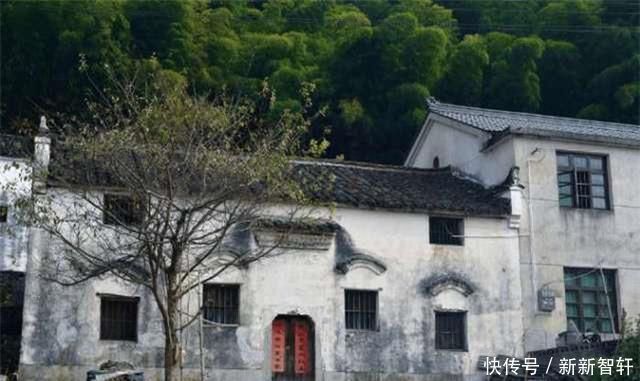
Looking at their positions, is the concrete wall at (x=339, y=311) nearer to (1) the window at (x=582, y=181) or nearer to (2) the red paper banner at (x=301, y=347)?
(2) the red paper banner at (x=301, y=347)

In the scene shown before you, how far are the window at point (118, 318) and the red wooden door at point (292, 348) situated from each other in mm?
3026

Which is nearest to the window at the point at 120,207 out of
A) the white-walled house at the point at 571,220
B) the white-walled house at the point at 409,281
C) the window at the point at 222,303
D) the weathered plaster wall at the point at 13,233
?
the white-walled house at the point at 409,281

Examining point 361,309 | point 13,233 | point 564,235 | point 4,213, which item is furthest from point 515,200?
point 4,213

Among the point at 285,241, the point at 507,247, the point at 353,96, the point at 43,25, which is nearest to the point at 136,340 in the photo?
the point at 285,241

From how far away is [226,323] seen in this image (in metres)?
20.0

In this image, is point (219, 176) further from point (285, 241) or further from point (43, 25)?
point (43, 25)

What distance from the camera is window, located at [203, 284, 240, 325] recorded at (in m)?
19.9

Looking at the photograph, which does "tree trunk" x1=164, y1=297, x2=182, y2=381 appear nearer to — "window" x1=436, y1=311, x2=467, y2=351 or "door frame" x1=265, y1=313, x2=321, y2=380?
"door frame" x1=265, y1=313, x2=321, y2=380

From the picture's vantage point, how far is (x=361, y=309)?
21.0 meters

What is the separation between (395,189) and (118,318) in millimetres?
7417

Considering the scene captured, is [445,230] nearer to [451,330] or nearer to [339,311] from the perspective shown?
[451,330]

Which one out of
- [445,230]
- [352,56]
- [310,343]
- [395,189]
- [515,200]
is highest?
[352,56]

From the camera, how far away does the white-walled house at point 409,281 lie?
19.1 m

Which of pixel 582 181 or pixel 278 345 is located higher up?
pixel 582 181
